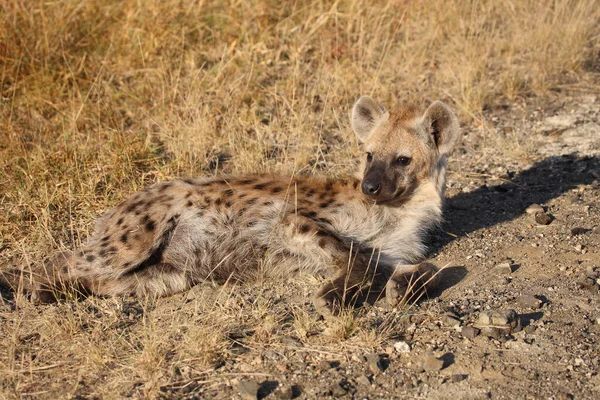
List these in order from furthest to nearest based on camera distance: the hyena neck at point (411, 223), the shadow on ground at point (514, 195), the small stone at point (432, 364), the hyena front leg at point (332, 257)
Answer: the shadow on ground at point (514, 195) → the hyena neck at point (411, 223) → the hyena front leg at point (332, 257) → the small stone at point (432, 364)

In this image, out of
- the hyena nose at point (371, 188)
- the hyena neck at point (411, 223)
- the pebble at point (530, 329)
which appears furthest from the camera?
the hyena neck at point (411, 223)

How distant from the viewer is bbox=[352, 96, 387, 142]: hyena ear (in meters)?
4.36

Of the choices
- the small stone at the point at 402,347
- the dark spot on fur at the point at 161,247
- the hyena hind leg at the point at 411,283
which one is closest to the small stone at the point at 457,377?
the small stone at the point at 402,347

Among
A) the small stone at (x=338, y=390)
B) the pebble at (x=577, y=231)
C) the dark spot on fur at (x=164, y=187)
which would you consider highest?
the dark spot on fur at (x=164, y=187)

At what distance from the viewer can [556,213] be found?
14.8ft

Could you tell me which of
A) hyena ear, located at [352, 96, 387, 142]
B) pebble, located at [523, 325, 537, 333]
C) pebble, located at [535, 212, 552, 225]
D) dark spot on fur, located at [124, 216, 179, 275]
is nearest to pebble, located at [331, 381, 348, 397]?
pebble, located at [523, 325, 537, 333]

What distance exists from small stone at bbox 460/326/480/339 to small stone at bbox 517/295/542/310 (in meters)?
0.34

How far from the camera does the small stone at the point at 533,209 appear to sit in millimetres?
4551

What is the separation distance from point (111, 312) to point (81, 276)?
36cm

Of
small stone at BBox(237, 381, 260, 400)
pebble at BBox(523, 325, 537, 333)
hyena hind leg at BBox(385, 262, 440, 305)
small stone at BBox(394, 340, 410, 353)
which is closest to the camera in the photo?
small stone at BBox(237, 381, 260, 400)

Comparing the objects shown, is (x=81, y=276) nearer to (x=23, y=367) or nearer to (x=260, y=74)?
(x=23, y=367)

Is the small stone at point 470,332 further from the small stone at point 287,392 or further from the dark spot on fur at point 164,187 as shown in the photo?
the dark spot on fur at point 164,187

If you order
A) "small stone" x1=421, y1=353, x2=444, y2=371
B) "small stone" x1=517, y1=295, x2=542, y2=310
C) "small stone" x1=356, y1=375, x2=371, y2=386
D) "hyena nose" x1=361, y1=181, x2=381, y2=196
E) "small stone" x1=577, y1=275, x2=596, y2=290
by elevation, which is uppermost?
"hyena nose" x1=361, y1=181, x2=381, y2=196

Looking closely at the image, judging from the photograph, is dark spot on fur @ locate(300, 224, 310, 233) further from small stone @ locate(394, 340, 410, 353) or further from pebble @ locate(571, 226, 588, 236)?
pebble @ locate(571, 226, 588, 236)
